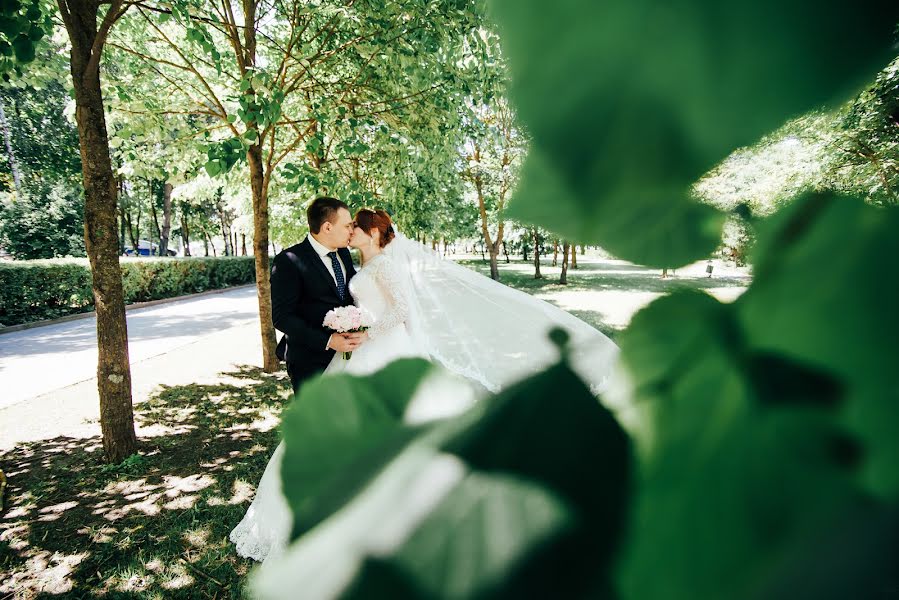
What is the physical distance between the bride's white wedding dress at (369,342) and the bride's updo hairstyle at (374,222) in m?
0.50

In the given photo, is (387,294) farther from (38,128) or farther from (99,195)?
(38,128)

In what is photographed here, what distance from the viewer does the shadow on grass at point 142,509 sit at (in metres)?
3.35

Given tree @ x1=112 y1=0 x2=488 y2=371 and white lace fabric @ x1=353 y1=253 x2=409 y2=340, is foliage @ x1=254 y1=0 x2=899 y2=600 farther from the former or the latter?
tree @ x1=112 y1=0 x2=488 y2=371

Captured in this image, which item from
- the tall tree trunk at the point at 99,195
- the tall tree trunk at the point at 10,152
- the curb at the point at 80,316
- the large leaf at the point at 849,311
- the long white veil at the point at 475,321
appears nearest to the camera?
the large leaf at the point at 849,311

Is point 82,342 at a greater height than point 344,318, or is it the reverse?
point 344,318

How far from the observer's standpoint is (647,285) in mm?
A: 327

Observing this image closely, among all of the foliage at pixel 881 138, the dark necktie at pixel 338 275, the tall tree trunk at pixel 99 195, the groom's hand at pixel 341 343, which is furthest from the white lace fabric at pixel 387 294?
the foliage at pixel 881 138

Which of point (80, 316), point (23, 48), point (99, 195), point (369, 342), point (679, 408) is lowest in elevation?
point (80, 316)

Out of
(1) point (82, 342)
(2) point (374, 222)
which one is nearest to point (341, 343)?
(2) point (374, 222)

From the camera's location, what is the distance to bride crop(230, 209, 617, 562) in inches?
14.0

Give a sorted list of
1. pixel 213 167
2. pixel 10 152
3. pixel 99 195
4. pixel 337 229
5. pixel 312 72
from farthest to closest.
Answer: pixel 10 152 < pixel 312 72 < pixel 99 195 < pixel 337 229 < pixel 213 167

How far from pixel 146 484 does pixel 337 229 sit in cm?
351

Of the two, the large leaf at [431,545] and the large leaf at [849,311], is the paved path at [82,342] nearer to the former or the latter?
the large leaf at [431,545]

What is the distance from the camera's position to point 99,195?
4312 mm
